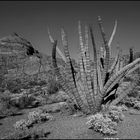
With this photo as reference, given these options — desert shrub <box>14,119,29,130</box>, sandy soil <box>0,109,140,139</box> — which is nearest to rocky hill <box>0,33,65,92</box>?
desert shrub <box>14,119,29,130</box>

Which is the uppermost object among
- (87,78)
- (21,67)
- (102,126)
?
(21,67)

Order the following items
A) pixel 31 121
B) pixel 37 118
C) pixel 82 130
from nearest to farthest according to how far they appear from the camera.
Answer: pixel 82 130
pixel 31 121
pixel 37 118

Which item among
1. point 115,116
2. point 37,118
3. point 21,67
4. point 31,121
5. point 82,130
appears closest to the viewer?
point 82,130

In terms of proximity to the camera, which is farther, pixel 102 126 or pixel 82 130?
pixel 82 130

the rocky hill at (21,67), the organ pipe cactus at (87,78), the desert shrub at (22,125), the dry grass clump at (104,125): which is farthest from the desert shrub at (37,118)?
the rocky hill at (21,67)

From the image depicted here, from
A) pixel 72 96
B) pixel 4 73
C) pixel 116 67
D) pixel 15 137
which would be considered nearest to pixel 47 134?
pixel 15 137

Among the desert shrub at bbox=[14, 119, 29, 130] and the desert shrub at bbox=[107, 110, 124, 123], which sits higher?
the desert shrub at bbox=[107, 110, 124, 123]

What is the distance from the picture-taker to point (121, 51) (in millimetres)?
7488

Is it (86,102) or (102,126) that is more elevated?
(86,102)

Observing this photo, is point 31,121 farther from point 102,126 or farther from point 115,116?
point 115,116

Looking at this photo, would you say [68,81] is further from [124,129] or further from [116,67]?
[116,67]

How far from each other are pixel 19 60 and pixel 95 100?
31.2 meters

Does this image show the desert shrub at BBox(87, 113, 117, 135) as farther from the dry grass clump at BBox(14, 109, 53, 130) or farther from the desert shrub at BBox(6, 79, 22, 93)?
the desert shrub at BBox(6, 79, 22, 93)

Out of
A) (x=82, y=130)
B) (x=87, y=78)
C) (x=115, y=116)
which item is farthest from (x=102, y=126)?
(x=87, y=78)
